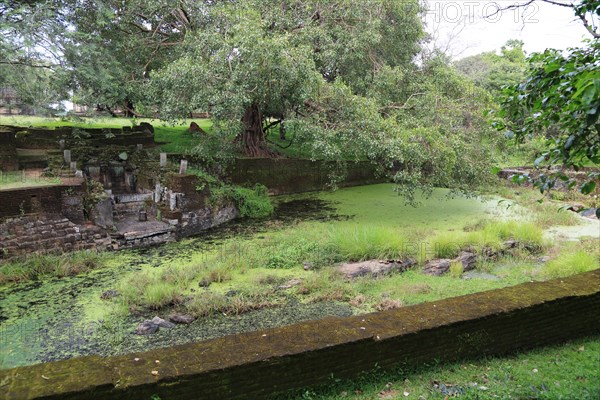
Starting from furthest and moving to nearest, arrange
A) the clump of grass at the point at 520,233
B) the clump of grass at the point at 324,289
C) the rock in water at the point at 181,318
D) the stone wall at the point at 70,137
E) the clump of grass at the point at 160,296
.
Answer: the stone wall at the point at 70,137 → the clump of grass at the point at 520,233 → the clump of grass at the point at 324,289 → the clump of grass at the point at 160,296 → the rock in water at the point at 181,318

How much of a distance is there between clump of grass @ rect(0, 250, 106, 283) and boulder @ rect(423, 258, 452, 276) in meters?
5.54

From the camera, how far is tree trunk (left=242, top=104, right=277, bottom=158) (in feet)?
46.1

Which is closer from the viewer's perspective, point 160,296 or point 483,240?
point 160,296

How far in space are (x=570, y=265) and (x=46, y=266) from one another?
8200 mm

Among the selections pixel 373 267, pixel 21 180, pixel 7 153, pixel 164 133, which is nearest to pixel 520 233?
pixel 373 267

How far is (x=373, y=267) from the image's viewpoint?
781 cm

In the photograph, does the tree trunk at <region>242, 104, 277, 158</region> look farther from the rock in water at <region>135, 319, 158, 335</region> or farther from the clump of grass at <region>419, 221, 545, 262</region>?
the rock in water at <region>135, 319, 158, 335</region>

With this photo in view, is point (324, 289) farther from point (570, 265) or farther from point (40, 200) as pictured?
point (40, 200)

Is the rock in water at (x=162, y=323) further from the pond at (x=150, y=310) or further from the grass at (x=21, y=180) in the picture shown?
the grass at (x=21, y=180)

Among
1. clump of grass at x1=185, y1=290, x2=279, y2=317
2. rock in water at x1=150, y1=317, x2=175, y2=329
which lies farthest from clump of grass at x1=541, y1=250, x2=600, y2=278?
rock in water at x1=150, y1=317, x2=175, y2=329

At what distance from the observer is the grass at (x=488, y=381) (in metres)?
3.40

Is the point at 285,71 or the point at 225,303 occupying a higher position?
the point at 285,71

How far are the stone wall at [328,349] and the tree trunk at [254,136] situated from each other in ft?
34.3

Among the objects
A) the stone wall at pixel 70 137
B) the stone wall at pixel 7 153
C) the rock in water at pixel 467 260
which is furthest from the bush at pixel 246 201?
the rock in water at pixel 467 260
